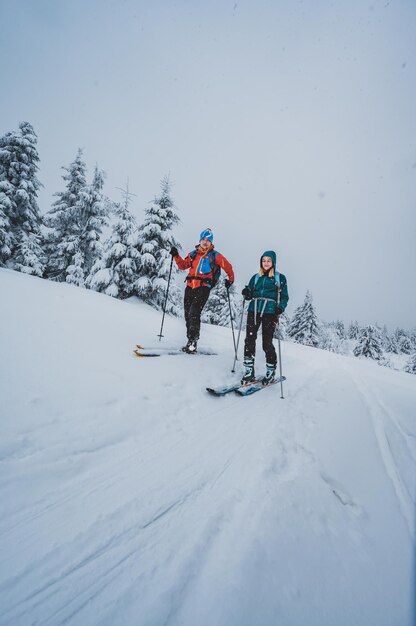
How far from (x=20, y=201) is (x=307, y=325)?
35539mm

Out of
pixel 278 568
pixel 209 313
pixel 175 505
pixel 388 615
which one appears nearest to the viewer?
pixel 388 615

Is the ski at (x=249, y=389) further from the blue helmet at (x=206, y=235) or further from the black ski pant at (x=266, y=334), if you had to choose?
the blue helmet at (x=206, y=235)

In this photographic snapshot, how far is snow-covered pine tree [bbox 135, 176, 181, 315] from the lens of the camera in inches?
560

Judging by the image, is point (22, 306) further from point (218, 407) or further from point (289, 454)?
point (289, 454)

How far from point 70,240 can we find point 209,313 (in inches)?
493

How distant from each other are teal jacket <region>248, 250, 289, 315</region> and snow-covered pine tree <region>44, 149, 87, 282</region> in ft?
59.4

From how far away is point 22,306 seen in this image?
4.65 m

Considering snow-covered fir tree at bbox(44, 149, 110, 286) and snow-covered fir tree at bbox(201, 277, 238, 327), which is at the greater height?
snow-covered fir tree at bbox(44, 149, 110, 286)

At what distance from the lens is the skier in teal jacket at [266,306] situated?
5.05 meters

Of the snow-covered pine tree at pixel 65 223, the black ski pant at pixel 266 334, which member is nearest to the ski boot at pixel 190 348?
the black ski pant at pixel 266 334

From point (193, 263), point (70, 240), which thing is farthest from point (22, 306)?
point (70, 240)

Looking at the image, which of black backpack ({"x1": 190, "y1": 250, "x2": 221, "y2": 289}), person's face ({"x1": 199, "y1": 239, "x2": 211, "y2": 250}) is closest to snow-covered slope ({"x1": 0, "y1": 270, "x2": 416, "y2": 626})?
black backpack ({"x1": 190, "y1": 250, "x2": 221, "y2": 289})

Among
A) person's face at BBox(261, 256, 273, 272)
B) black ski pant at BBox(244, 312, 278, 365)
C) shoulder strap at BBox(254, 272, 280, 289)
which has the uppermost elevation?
person's face at BBox(261, 256, 273, 272)

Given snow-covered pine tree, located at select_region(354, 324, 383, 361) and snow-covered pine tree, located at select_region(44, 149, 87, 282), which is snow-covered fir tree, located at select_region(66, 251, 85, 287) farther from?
snow-covered pine tree, located at select_region(354, 324, 383, 361)
